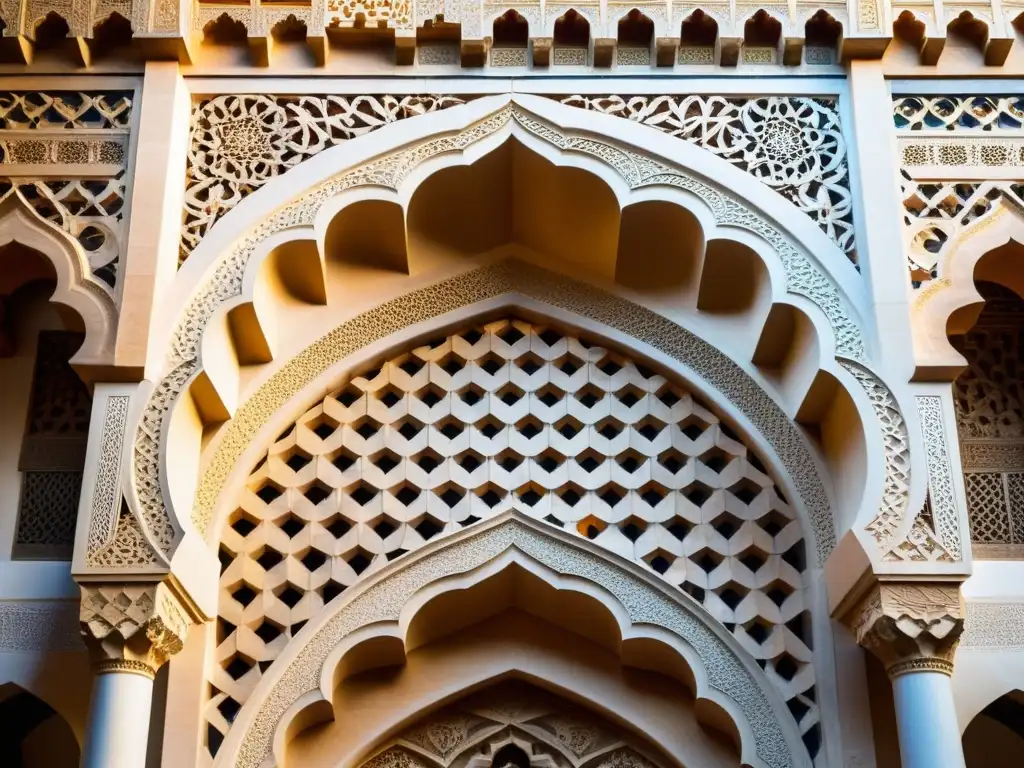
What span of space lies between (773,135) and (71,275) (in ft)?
8.53

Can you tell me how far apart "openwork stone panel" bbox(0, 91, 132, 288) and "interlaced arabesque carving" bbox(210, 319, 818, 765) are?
1.03 m

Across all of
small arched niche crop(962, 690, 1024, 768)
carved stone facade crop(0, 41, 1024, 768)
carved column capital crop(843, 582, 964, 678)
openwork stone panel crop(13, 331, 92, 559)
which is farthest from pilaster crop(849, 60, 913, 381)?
openwork stone panel crop(13, 331, 92, 559)

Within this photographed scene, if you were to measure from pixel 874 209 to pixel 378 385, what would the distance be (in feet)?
6.46

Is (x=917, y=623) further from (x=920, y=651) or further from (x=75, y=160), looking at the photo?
(x=75, y=160)

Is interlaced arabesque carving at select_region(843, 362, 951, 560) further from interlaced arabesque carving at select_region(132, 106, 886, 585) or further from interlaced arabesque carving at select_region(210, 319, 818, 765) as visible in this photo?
interlaced arabesque carving at select_region(210, 319, 818, 765)

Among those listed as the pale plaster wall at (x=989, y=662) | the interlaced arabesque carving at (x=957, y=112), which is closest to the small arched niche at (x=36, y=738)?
the pale plaster wall at (x=989, y=662)

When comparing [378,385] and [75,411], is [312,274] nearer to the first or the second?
[378,385]

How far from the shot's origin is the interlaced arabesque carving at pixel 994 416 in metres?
4.87

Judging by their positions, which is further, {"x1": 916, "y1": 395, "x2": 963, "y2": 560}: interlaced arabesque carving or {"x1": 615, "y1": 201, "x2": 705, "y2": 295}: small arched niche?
{"x1": 615, "y1": 201, "x2": 705, "y2": 295}: small arched niche

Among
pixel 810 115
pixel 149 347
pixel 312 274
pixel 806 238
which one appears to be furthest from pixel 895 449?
pixel 149 347

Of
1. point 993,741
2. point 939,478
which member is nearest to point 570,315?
point 939,478

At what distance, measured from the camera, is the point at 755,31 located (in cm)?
507

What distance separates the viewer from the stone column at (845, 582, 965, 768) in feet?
13.1

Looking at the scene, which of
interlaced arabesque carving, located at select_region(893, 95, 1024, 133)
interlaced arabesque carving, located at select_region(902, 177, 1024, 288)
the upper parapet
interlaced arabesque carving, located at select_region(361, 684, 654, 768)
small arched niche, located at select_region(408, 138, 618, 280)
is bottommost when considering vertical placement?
interlaced arabesque carving, located at select_region(361, 684, 654, 768)
